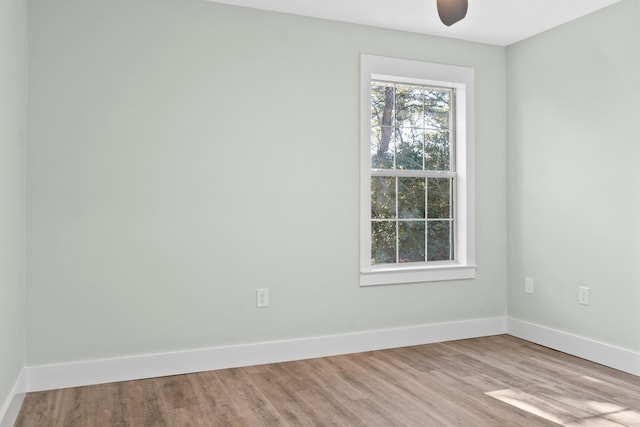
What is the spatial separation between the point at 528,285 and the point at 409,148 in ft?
5.22

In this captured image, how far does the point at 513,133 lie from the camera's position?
4.44 meters

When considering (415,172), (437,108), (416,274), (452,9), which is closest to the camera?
(452,9)

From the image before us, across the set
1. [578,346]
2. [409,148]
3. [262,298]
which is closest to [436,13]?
[409,148]

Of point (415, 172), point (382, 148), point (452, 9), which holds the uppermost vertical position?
point (452, 9)

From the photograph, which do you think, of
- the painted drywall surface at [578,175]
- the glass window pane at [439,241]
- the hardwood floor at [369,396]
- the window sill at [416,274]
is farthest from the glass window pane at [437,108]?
the hardwood floor at [369,396]

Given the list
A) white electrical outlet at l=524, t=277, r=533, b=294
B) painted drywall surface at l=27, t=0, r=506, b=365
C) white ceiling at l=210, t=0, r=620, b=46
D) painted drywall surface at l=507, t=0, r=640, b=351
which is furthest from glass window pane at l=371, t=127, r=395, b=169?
white electrical outlet at l=524, t=277, r=533, b=294

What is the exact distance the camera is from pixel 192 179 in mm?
3439

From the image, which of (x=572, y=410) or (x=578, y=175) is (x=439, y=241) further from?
(x=572, y=410)

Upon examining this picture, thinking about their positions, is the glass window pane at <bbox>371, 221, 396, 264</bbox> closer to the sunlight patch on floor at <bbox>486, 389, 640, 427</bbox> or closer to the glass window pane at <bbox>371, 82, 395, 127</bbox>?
the glass window pane at <bbox>371, 82, 395, 127</bbox>

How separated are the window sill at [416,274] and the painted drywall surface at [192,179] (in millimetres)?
74

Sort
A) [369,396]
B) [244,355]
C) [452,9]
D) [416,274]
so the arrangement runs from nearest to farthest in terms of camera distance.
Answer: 1. [452,9]
2. [369,396]
3. [244,355]
4. [416,274]

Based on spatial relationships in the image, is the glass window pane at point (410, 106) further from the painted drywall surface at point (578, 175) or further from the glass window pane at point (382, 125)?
the painted drywall surface at point (578, 175)

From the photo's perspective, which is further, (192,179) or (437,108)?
(437,108)

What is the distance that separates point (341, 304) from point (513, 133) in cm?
222
